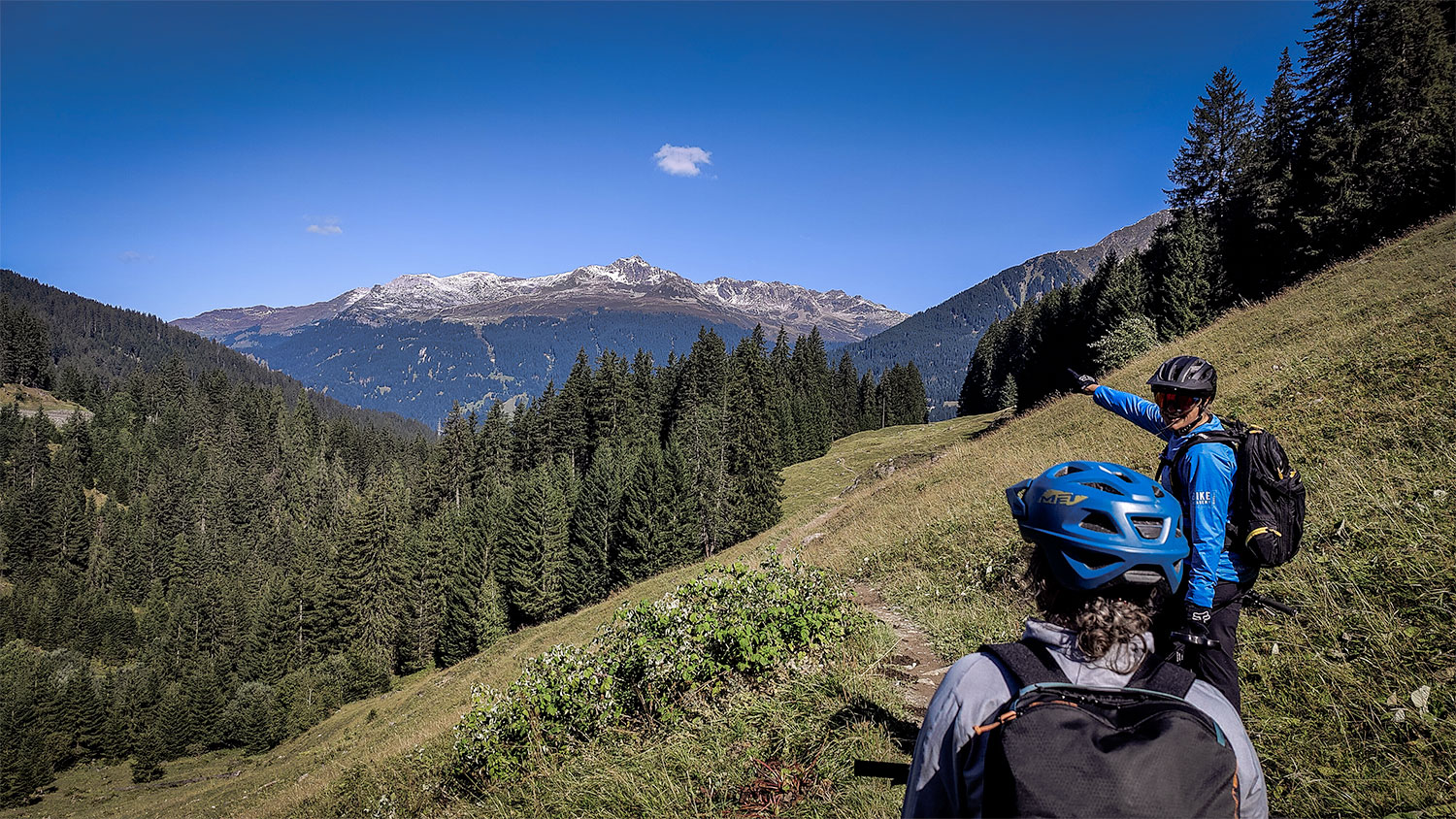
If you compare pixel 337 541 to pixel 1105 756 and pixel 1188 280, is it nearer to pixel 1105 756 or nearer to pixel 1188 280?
pixel 1105 756

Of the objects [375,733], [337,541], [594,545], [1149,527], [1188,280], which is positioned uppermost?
[1188,280]

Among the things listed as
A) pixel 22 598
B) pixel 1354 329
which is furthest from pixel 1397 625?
pixel 22 598

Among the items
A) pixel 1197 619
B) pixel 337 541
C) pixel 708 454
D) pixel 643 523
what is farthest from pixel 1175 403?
pixel 337 541

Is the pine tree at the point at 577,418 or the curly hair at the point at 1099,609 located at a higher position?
the curly hair at the point at 1099,609

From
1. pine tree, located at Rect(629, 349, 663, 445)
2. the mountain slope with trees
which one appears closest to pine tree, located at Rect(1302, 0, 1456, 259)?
the mountain slope with trees

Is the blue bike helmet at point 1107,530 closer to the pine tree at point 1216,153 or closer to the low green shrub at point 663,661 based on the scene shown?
the low green shrub at point 663,661

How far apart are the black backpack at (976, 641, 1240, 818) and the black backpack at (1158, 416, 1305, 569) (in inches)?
86.6

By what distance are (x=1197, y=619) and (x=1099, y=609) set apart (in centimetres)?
200

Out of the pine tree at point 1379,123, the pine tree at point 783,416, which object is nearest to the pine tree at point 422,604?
the pine tree at point 783,416

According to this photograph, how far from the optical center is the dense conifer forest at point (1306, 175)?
3192 centimetres

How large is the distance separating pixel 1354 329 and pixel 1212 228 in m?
39.8

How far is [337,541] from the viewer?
7156cm

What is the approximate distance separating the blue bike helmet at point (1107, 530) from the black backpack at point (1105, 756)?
1.63 ft

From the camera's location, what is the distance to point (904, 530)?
14.1 meters
